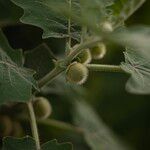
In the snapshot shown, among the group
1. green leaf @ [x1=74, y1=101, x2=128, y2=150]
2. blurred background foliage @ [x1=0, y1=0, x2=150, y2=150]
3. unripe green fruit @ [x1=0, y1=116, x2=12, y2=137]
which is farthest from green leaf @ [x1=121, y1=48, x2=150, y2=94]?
blurred background foliage @ [x1=0, y1=0, x2=150, y2=150]

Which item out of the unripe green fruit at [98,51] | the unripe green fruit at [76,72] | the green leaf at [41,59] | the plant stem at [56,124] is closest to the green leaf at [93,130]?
the plant stem at [56,124]

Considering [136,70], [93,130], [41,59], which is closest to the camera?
[136,70]

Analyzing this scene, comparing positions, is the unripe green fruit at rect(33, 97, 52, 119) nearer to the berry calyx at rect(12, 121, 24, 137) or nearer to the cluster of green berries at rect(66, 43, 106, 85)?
the berry calyx at rect(12, 121, 24, 137)

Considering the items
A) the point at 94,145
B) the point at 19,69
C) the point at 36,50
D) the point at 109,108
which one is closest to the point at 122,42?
the point at 19,69

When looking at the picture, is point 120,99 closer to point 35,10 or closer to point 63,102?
point 63,102

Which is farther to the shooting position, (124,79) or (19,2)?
(124,79)

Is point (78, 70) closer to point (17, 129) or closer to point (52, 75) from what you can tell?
point (52, 75)

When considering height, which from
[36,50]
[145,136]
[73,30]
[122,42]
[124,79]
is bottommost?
[145,136]

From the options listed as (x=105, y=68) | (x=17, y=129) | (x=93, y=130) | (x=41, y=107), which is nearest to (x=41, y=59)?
(x=41, y=107)
